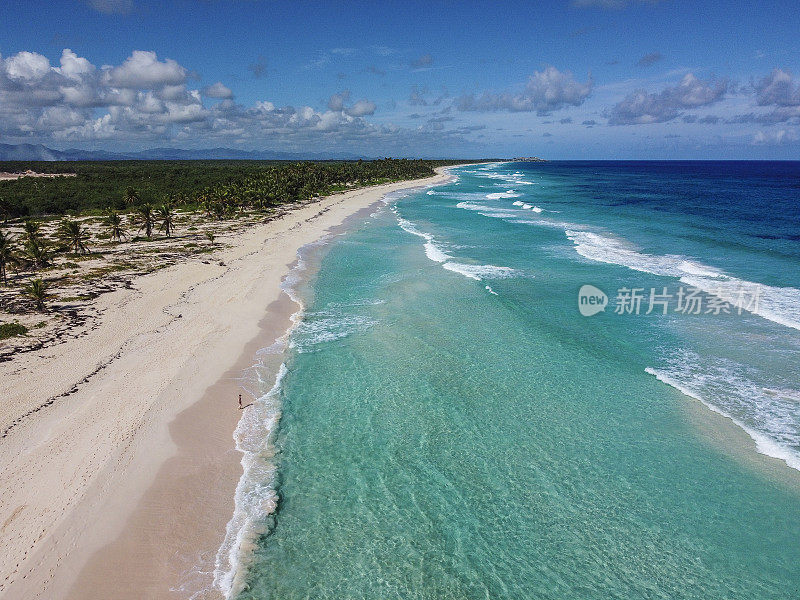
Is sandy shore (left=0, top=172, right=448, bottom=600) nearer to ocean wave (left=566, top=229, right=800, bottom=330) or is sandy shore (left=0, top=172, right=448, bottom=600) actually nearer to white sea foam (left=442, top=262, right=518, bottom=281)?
white sea foam (left=442, top=262, right=518, bottom=281)

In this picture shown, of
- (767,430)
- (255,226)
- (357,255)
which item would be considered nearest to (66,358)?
(357,255)

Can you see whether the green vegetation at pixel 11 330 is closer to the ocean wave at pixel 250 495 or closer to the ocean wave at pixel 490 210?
the ocean wave at pixel 250 495

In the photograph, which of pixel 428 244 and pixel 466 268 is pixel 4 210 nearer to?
pixel 428 244

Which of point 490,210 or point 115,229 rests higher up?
point 490,210
